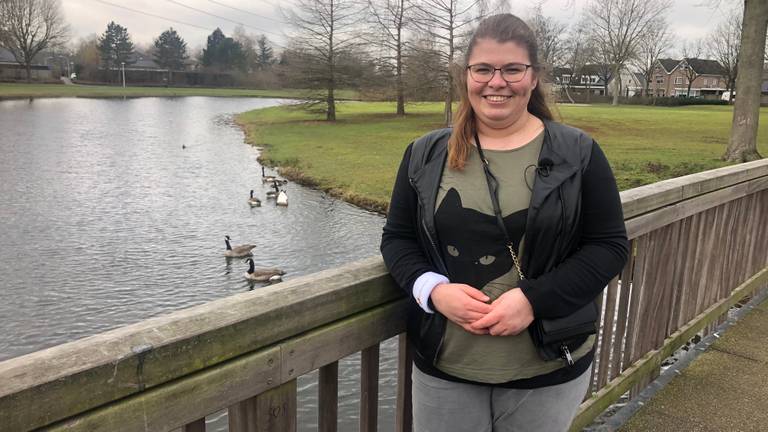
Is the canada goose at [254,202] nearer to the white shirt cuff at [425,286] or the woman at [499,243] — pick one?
the woman at [499,243]

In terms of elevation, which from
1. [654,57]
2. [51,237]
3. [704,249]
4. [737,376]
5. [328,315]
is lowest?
[51,237]

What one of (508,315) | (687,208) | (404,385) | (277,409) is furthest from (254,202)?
(508,315)

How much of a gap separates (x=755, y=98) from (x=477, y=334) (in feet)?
57.4

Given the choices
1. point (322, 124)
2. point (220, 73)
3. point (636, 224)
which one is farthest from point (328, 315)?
point (220, 73)

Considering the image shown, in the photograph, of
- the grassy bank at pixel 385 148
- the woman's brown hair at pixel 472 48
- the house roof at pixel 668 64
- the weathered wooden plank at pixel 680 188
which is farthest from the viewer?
the house roof at pixel 668 64

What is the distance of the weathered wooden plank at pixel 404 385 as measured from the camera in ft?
7.47

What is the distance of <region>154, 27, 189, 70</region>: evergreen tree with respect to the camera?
111500 mm

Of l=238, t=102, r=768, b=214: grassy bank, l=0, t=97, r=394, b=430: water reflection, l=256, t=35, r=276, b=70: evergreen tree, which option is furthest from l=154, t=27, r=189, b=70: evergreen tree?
l=0, t=97, r=394, b=430: water reflection

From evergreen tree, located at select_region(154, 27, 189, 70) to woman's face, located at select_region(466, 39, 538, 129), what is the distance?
393 feet

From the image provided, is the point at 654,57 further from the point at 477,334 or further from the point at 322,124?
the point at 477,334

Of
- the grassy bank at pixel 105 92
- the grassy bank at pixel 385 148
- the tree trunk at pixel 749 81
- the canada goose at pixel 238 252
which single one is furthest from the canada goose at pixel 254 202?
the grassy bank at pixel 105 92

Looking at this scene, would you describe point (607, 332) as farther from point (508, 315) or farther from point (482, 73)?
point (482, 73)

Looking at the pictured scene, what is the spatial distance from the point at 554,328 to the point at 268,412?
897mm

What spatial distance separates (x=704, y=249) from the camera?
399 centimetres
